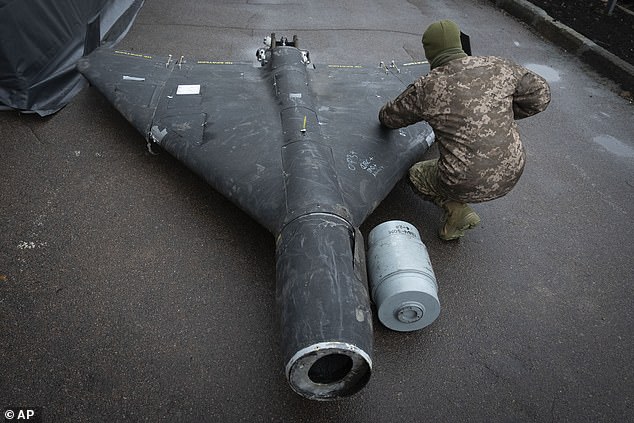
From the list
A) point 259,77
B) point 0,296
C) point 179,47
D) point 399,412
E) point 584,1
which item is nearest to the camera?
point 399,412

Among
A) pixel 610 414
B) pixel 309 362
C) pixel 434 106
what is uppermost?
pixel 434 106

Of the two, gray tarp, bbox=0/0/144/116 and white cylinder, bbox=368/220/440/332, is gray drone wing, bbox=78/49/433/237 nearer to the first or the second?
white cylinder, bbox=368/220/440/332

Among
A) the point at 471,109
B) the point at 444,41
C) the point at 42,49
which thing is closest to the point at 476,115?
the point at 471,109

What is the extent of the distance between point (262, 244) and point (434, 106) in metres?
1.95

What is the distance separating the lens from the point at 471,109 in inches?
132

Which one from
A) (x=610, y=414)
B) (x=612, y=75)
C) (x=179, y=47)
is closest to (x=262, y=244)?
(x=610, y=414)

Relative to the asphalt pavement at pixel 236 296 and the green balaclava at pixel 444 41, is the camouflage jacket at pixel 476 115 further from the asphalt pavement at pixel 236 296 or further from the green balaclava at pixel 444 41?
the asphalt pavement at pixel 236 296

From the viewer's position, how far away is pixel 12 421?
8.96 feet

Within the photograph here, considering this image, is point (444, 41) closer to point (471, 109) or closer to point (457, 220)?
point (471, 109)

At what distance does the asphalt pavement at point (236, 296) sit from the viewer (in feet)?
9.78

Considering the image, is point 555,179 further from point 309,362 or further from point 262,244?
point 309,362

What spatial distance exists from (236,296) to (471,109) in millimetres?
2444

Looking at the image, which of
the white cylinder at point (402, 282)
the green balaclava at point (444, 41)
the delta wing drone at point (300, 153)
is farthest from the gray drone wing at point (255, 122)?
the green balaclava at point (444, 41)

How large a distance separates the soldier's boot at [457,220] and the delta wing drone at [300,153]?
56 cm
